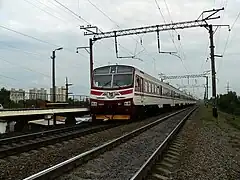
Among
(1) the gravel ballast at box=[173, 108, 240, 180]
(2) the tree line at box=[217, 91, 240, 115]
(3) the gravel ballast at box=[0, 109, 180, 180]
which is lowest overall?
(1) the gravel ballast at box=[173, 108, 240, 180]

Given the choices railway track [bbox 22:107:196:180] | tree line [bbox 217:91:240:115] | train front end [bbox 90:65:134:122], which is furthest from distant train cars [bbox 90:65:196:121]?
tree line [bbox 217:91:240:115]

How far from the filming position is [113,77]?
22094mm

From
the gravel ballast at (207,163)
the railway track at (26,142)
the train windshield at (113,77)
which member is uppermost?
the train windshield at (113,77)

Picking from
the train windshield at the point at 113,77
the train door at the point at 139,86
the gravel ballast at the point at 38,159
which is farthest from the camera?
the train door at the point at 139,86

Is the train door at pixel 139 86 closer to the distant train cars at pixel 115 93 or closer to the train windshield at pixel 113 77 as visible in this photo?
the distant train cars at pixel 115 93

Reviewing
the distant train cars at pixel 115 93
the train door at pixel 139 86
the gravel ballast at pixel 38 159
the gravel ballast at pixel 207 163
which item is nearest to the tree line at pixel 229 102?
the train door at pixel 139 86

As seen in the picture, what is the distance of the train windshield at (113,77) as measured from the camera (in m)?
21.8

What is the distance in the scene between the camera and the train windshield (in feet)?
71.4

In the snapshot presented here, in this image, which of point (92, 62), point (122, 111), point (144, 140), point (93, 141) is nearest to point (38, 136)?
point (93, 141)

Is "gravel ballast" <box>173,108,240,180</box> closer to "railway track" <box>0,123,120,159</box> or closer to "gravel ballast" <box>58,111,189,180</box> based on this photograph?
"gravel ballast" <box>58,111,189,180</box>

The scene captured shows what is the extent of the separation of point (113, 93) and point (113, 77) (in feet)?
3.67

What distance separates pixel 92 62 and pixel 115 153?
2082 cm

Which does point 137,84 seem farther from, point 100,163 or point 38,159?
point 100,163

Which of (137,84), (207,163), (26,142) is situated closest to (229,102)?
(137,84)
